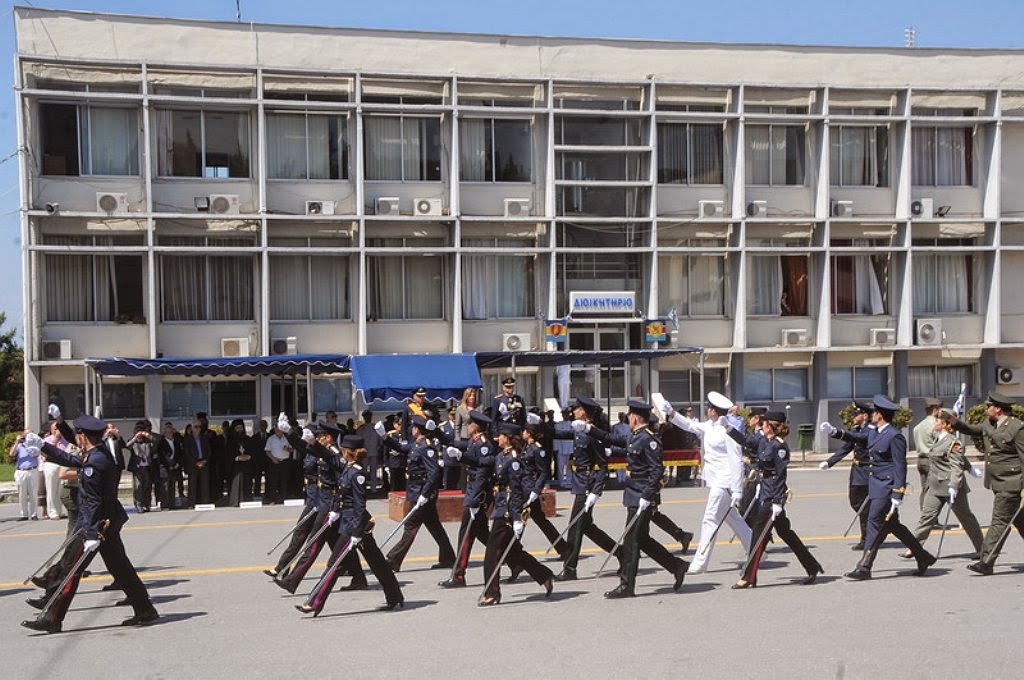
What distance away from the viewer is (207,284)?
31.0m

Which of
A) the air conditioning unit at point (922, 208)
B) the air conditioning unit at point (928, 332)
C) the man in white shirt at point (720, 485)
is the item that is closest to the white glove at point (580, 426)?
the man in white shirt at point (720, 485)

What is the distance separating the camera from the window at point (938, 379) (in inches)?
1423

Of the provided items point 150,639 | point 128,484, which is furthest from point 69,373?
point 150,639

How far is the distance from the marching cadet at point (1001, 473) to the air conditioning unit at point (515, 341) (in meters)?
18.5

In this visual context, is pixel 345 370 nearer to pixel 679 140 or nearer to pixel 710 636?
pixel 679 140

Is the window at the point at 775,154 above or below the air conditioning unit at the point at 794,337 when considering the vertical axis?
above

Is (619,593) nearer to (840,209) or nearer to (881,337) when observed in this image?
(840,209)

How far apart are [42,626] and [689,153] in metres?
25.4

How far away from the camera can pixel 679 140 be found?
33938 mm

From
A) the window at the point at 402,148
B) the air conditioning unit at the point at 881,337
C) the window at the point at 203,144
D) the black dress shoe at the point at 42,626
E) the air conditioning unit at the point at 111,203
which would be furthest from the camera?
the air conditioning unit at the point at 881,337

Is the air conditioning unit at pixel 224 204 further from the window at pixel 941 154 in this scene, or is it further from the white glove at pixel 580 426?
the window at pixel 941 154

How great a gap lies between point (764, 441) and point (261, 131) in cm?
1977

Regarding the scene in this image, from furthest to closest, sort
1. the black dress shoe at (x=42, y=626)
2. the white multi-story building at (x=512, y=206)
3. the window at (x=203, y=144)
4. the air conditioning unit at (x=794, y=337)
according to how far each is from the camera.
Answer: the air conditioning unit at (x=794, y=337)
the window at (x=203, y=144)
the white multi-story building at (x=512, y=206)
the black dress shoe at (x=42, y=626)

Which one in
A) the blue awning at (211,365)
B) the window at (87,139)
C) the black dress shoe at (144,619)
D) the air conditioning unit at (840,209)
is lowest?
the black dress shoe at (144,619)
